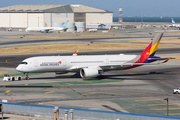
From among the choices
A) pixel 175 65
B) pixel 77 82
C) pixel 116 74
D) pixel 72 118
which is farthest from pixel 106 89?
pixel 175 65

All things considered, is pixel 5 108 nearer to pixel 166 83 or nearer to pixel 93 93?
pixel 93 93

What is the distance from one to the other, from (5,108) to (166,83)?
32.7 metres

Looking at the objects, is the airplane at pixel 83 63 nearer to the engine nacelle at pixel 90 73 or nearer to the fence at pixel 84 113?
the engine nacelle at pixel 90 73

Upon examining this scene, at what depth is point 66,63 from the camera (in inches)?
2343

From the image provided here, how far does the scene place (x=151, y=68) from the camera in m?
76.8

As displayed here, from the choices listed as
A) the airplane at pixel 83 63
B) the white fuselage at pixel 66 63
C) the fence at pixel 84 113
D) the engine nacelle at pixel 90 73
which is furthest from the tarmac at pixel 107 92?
the white fuselage at pixel 66 63

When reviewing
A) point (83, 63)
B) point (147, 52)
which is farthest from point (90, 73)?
point (147, 52)

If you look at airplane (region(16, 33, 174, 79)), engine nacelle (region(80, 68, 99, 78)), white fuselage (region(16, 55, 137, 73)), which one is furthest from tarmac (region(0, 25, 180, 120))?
white fuselage (region(16, 55, 137, 73))

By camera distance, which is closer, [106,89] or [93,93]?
[93,93]

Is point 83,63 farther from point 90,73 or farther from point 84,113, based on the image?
point 84,113

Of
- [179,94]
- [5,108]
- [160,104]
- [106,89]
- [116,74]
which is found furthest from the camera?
[116,74]

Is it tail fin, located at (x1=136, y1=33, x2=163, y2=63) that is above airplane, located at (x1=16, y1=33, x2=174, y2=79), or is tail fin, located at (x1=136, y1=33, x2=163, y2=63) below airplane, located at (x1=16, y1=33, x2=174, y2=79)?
above

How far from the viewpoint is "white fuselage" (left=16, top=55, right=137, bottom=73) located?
58250mm

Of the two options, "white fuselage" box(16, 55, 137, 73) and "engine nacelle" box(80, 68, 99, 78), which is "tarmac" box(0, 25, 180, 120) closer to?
"engine nacelle" box(80, 68, 99, 78)
